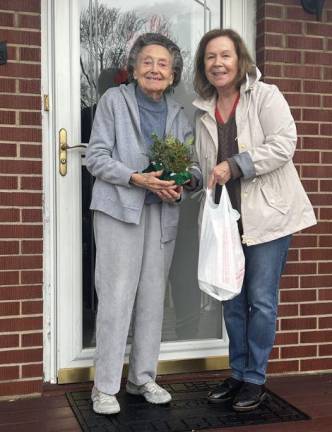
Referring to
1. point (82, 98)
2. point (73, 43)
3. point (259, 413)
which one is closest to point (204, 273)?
point (259, 413)

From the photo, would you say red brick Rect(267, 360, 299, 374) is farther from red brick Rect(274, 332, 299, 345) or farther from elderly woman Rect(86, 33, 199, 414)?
elderly woman Rect(86, 33, 199, 414)

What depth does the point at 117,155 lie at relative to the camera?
3.27m

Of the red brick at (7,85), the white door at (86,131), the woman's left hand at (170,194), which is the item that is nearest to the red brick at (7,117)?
the red brick at (7,85)

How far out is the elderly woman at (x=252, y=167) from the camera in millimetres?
3250

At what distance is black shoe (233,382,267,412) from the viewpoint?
3344 mm

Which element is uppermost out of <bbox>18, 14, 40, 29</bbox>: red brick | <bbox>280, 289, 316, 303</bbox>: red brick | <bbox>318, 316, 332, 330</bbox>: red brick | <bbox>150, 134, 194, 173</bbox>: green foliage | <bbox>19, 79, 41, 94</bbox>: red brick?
<bbox>18, 14, 40, 29</bbox>: red brick

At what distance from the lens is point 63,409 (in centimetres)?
339

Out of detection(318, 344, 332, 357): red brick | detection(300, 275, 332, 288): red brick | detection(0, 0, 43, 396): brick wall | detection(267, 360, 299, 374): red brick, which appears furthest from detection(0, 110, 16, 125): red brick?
detection(318, 344, 332, 357): red brick

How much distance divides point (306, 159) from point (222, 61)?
3.14 ft

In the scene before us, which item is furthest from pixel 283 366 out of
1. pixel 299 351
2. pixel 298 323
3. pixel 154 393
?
pixel 154 393

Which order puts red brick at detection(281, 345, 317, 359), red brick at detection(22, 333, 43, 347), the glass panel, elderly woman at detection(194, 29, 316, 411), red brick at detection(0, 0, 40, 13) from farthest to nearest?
red brick at detection(281, 345, 317, 359)
the glass panel
red brick at detection(22, 333, 43, 347)
red brick at detection(0, 0, 40, 13)
elderly woman at detection(194, 29, 316, 411)

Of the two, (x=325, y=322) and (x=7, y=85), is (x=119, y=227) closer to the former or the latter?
(x=7, y=85)

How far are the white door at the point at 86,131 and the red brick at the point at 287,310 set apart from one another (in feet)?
1.38

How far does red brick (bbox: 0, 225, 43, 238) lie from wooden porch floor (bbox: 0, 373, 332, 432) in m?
0.88
